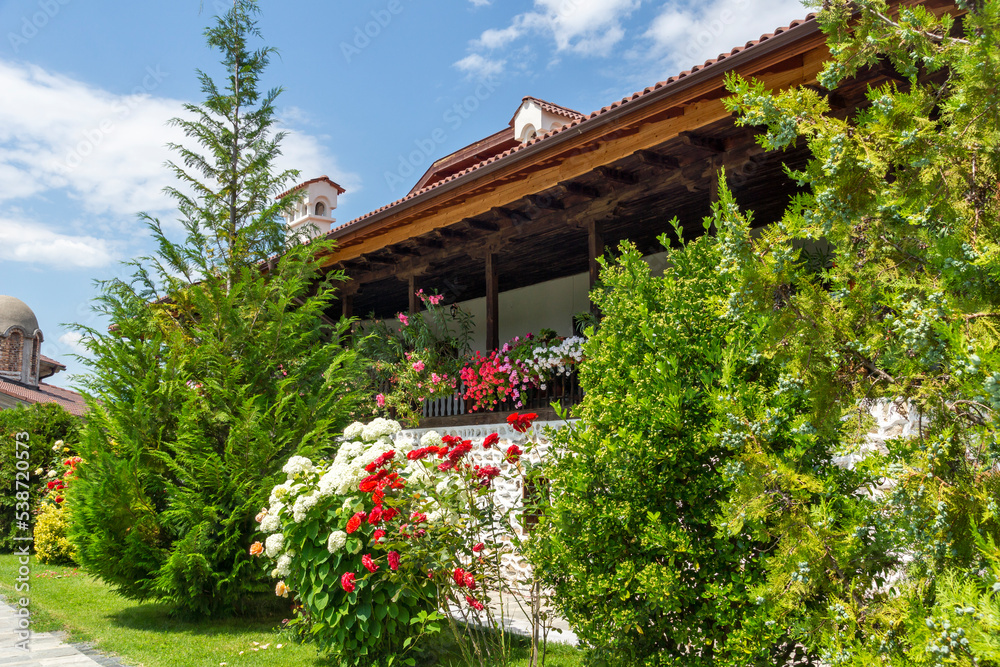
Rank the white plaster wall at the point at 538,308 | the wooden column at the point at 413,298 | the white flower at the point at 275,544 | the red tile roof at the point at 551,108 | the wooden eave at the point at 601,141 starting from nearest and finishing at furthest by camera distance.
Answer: the white flower at the point at 275,544, the wooden eave at the point at 601,141, the wooden column at the point at 413,298, the white plaster wall at the point at 538,308, the red tile roof at the point at 551,108

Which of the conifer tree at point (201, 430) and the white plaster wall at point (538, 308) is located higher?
the white plaster wall at point (538, 308)

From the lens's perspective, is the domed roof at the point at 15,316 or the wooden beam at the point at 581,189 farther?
the domed roof at the point at 15,316

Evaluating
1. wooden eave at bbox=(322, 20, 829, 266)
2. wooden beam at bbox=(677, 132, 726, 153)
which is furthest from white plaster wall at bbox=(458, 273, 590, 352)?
wooden beam at bbox=(677, 132, 726, 153)

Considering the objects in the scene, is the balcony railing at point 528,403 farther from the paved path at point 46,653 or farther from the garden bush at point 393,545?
the paved path at point 46,653

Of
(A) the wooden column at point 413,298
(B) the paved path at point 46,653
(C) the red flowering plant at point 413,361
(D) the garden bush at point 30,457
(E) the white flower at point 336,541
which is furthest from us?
(D) the garden bush at point 30,457

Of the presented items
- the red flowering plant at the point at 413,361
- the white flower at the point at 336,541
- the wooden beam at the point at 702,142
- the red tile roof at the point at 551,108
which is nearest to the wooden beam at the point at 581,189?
the wooden beam at the point at 702,142

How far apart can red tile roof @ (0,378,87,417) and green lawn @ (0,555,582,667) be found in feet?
Answer: 70.5

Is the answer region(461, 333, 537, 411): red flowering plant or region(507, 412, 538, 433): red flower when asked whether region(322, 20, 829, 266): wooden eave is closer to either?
region(461, 333, 537, 411): red flowering plant

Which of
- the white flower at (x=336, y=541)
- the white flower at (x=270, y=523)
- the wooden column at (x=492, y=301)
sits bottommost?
the white flower at (x=336, y=541)

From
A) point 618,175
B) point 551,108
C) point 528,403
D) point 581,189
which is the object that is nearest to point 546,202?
point 581,189

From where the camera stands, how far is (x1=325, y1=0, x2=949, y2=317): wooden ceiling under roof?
17.8 feet

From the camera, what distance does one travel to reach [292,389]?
21.4ft

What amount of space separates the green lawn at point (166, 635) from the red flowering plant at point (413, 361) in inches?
123

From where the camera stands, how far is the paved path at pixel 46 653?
469 centimetres
